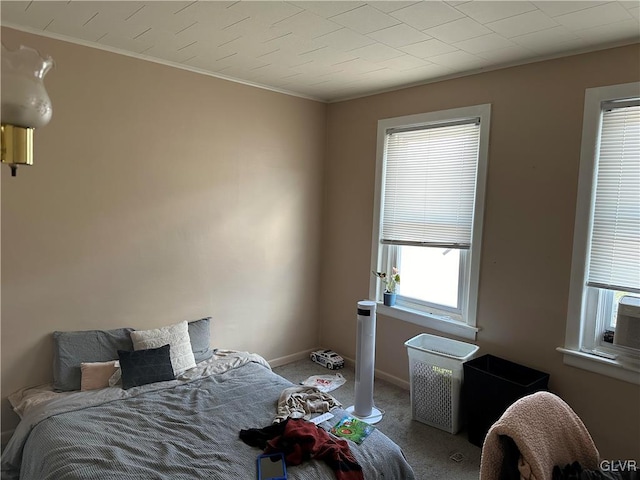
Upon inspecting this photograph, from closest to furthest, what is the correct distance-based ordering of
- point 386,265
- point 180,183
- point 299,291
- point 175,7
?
point 175,7 → point 180,183 → point 386,265 → point 299,291

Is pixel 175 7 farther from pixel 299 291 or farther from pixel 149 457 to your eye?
pixel 299 291

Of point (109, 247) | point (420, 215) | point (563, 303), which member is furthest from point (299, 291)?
point (563, 303)

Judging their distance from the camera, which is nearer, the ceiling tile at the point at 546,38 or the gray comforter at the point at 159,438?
the gray comforter at the point at 159,438

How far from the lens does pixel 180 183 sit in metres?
3.32

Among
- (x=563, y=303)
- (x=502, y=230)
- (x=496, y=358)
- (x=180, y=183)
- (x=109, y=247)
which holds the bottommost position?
(x=496, y=358)

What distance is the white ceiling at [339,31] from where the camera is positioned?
2.13 m

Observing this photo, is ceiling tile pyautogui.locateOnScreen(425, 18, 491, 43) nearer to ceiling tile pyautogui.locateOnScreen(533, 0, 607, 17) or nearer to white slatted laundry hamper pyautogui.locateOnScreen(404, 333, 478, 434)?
ceiling tile pyautogui.locateOnScreen(533, 0, 607, 17)

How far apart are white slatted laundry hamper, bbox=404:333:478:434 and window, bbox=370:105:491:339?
30cm

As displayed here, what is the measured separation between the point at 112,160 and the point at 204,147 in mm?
721

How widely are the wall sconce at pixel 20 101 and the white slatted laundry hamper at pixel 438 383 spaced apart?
2.84 metres

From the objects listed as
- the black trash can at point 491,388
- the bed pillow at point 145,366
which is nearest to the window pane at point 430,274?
the black trash can at point 491,388

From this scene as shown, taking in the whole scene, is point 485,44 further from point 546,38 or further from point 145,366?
point 145,366

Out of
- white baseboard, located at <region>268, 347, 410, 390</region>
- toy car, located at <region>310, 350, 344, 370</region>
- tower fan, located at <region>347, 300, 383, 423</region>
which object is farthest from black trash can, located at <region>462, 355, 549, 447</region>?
toy car, located at <region>310, 350, 344, 370</region>

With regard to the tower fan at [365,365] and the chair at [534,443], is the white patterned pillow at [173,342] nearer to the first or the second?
the tower fan at [365,365]
